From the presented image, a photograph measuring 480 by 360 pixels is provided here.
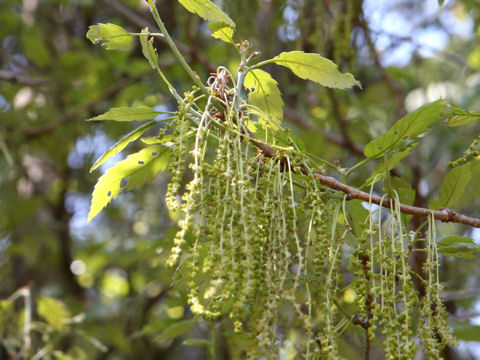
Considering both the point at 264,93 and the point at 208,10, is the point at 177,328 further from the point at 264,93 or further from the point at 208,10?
the point at 208,10

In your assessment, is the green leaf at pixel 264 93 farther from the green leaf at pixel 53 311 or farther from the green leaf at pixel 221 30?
the green leaf at pixel 53 311

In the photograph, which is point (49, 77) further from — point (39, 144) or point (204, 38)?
point (204, 38)

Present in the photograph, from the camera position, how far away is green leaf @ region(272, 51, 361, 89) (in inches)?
52.2

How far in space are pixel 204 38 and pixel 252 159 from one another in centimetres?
348

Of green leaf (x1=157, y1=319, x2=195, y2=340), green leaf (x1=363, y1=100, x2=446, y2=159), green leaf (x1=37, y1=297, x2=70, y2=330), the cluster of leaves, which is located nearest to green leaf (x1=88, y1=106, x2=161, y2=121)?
the cluster of leaves

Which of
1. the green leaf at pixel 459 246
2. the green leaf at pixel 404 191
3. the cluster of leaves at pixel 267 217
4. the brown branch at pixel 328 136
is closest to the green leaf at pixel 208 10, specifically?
the cluster of leaves at pixel 267 217

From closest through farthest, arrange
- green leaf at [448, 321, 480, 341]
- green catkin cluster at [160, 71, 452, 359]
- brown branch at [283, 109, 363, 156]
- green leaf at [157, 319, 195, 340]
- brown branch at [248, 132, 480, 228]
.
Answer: green catkin cluster at [160, 71, 452, 359] → brown branch at [248, 132, 480, 228] → green leaf at [448, 321, 480, 341] → green leaf at [157, 319, 195, 340] → brown branch at [283, 109, 363, 156]

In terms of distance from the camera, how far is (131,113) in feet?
4.35

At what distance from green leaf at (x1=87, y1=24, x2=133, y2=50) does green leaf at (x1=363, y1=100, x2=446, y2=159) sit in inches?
28.7

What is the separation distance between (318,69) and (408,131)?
11.3 inches

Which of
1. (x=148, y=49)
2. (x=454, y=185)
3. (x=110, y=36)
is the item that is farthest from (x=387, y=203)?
(x=110, y=36)

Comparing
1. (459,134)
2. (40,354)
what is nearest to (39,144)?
(40,354)

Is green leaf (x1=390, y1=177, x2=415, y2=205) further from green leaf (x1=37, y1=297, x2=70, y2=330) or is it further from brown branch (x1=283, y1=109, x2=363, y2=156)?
green leaf (x1=37, y1=297, x2=70, y2=330)

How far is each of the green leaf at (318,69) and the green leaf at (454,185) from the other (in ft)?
1.18
